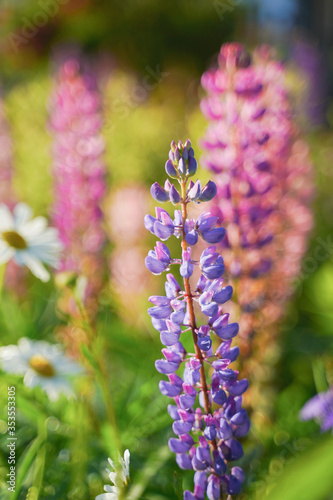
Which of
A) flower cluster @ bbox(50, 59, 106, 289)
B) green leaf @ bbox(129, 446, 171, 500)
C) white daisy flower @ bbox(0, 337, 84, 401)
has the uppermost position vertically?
flower cluster @ bbox(50, 59, 106, 289)

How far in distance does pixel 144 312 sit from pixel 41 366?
1.45ft

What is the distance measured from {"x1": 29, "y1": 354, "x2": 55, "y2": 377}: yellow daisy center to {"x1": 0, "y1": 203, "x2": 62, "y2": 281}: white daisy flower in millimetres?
119

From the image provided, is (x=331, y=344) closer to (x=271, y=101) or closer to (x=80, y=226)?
(x=271, y=101)

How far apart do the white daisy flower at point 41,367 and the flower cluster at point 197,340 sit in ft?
0.83

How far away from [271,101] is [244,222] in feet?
1.24

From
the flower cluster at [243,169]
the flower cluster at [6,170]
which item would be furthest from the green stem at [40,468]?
the flower cluster at [6,170]

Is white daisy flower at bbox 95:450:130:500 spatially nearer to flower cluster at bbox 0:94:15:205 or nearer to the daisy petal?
the daisy petal

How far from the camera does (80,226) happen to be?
4.85 ft

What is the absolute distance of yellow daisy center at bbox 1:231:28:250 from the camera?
842mm

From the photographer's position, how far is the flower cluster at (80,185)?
1468mm

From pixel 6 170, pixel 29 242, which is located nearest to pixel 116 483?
pixel 29 242

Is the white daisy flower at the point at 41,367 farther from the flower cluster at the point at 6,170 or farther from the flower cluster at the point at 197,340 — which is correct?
the flower cluster at the point at 6,170

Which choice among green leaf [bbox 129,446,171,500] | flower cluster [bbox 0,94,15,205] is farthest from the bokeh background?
flower cluster [bbox 0,94,15,205]

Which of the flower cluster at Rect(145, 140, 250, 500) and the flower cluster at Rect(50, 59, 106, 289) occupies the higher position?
the flower cluster at Rect(50, 59, 106, 289)
